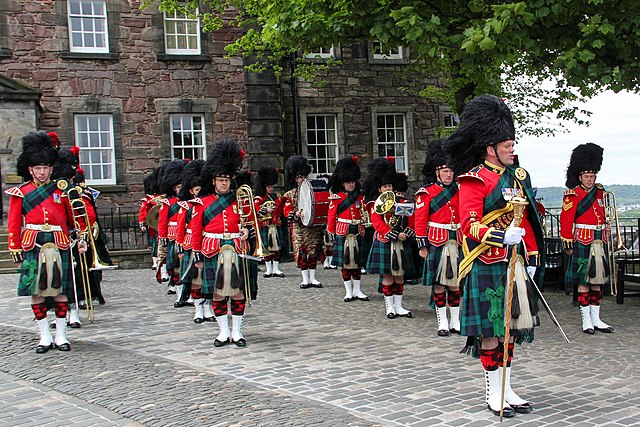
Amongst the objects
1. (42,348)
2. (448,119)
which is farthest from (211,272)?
(448,119)

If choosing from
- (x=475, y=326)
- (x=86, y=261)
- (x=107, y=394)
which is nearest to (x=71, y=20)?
(x=86, y=261)

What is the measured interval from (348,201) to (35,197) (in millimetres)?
5063

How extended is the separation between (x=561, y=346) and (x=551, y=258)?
5.57 metres

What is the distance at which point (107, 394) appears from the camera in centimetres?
694

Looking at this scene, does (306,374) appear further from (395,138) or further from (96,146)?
(395,138)

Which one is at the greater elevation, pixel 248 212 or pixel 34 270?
pixel 248 212

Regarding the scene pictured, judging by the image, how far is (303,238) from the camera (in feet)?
48.5

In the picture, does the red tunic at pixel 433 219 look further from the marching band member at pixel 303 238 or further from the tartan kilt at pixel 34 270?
the marching band member at pixel 303 238

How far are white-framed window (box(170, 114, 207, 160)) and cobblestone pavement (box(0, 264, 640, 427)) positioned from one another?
12007mm

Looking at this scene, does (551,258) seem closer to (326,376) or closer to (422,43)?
(422,43)

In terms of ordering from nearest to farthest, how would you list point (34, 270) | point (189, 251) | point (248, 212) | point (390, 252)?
1. point (34, 270)
2. point (248, 212)
3. point (390, 252)
4. point (189, 251)

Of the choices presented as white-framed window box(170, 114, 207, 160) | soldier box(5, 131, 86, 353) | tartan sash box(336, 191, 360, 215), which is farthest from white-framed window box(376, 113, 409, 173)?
soldier box(5, 131, 86, 353)

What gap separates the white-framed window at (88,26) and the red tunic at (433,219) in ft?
48.9

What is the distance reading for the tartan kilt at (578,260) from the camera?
9328 mm
